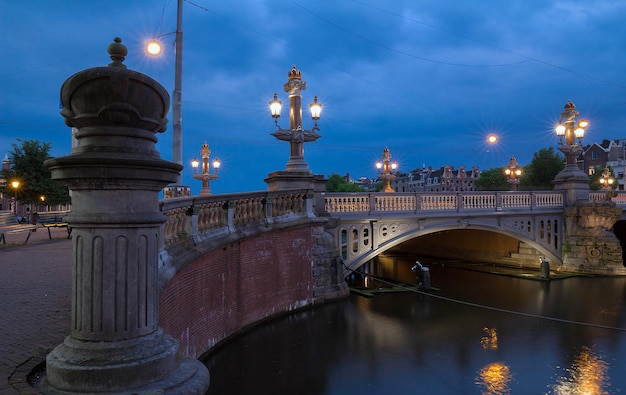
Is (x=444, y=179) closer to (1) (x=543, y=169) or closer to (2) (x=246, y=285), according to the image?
(1) (x=543, y=169)

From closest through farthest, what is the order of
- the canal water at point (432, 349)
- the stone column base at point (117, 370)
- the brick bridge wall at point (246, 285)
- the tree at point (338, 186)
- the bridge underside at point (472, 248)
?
the stone column base at point (117, 370), the brick bridge wall at point (246, 285), the canal water at point (432, 349), the bridge underside at point (472, 248), the tree at point (338, 186)

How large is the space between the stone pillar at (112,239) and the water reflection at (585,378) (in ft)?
27.8

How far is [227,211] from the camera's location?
11.2 meters

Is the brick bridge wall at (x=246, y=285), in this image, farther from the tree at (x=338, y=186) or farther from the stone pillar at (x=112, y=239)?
the tree at (x=338, y=186)

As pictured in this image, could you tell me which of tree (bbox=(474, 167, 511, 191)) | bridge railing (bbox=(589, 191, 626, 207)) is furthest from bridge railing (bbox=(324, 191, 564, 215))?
tree (bbox=(474, 167, 511, 191))

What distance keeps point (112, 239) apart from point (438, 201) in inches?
716

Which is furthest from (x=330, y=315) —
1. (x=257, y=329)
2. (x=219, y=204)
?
(x=219, y=204)

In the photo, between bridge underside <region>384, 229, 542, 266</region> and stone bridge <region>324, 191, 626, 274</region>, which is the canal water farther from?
bridge underside <region>384, 229, 542, 266</region>

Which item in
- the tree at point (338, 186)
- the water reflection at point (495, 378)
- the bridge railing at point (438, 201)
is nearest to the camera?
Result: the water reflection at point (495, 378)

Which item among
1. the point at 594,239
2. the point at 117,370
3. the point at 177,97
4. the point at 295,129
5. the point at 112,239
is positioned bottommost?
the point at 594,239

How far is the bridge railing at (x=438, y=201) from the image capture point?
17.9 m

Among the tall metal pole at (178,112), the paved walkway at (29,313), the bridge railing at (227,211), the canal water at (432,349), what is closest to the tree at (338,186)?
the canal water at (432,349)

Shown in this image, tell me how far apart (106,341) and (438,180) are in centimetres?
9986

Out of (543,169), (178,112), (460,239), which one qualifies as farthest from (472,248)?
(543,169)
